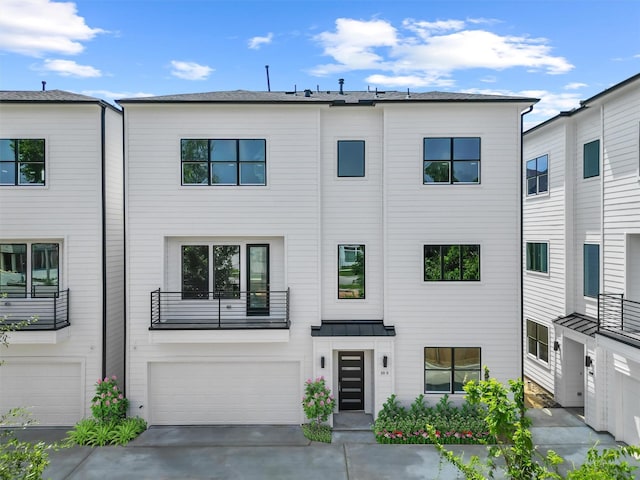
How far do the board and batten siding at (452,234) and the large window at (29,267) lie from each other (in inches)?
360

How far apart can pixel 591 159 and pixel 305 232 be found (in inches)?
331

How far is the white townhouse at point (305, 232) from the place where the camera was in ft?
40.2

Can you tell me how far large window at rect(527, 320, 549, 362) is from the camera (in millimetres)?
15062

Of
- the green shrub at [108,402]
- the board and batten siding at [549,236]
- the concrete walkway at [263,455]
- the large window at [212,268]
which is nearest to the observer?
the concrete walkway at [263,455]

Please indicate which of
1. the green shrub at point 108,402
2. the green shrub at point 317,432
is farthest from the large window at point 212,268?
the green shrub at point 317,432

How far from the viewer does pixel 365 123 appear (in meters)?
12.6

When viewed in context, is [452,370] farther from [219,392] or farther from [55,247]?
[55,247]

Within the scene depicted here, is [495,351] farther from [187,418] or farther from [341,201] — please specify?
[187,418]

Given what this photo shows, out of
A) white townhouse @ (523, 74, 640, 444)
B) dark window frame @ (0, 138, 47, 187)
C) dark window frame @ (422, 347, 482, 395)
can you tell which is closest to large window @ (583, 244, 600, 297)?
white townhouse @ (523, 74, 640, 444)

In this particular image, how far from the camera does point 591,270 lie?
42.5 ft

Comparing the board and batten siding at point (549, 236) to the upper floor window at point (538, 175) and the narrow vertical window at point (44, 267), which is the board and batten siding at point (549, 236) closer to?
the upper floor window at point (538, 175)

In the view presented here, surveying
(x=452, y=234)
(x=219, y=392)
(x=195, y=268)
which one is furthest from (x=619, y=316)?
(x=195, y=268)

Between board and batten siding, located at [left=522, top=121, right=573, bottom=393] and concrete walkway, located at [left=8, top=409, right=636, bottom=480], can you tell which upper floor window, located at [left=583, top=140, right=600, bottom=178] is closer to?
board and batten siding, located at [left=522, top=121, right=573, bottom=393]

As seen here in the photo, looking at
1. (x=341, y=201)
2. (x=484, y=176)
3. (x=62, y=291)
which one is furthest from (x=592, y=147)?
(x=62, y=291)
